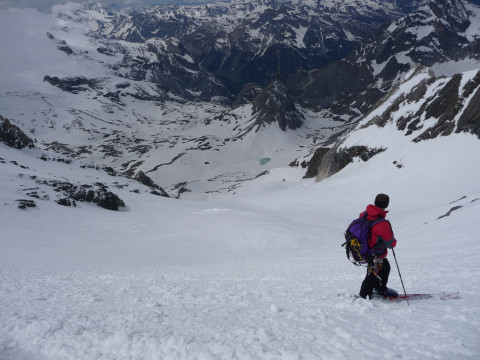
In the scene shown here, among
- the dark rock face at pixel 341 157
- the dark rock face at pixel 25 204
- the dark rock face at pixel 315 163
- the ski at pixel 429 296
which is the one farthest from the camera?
the dark rock face at pixel 315 163

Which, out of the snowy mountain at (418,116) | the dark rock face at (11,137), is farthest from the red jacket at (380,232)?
the dark rock face at (11,137)

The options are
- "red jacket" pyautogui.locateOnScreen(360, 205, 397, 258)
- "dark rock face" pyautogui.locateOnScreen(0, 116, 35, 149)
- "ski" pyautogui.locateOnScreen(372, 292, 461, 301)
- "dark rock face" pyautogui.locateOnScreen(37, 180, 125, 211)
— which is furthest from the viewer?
"dark rock face" pyautogui.locateOnScreen(0, 116, 35, 149)

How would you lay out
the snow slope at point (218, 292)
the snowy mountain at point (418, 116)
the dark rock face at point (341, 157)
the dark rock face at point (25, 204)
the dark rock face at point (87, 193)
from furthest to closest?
the dark rock face at point (341, 157), the snowy mountain at point (418, 116), the dark rock face at point (87, 193), the dark rock face at point (25, 204), the snow slope at point (218, 292)

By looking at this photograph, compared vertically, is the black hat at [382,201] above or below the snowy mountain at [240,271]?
above

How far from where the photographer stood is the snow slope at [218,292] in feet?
19.8

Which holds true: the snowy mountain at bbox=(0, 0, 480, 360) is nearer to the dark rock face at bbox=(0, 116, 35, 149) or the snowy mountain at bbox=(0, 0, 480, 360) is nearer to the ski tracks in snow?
the ski tracks in snow

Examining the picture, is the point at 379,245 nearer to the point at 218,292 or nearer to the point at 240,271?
the point at 218,292

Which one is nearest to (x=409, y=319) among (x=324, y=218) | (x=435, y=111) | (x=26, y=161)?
(x=324, y=218)

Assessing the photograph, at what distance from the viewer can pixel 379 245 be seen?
799 centimetres

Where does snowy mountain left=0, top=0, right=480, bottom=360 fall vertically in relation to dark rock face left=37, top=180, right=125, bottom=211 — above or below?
above

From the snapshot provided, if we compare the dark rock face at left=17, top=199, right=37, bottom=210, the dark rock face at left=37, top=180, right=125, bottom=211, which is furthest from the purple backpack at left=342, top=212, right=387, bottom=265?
the dark rock face at left=37, top=180, right=125, bottom=211

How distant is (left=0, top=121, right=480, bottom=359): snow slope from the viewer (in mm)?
6031

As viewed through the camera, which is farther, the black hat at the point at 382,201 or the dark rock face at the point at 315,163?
the dark rock face at the point at 315,163

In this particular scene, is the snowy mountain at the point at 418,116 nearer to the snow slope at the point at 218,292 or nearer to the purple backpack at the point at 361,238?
the snow slope at the point at 218,292
